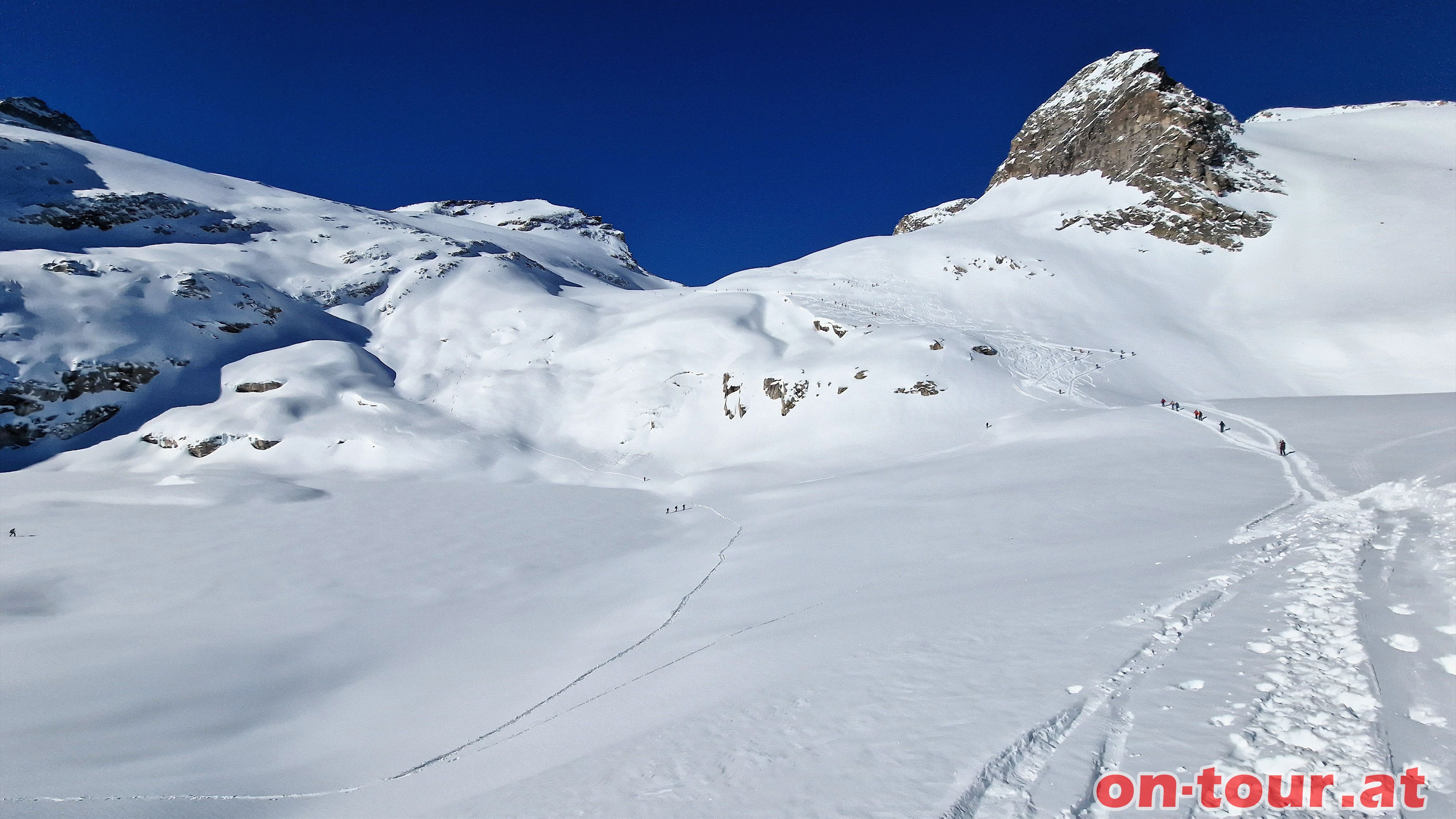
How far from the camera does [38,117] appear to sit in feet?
268

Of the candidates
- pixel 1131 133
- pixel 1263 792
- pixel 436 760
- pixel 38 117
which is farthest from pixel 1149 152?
pixel 38 117

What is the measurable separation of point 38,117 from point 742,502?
12041cm

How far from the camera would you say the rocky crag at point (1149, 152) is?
58.3 meters

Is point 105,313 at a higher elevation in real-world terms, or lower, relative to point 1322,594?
higher

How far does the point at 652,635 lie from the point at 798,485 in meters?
15.9

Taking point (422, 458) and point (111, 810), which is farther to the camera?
point (422, 458)

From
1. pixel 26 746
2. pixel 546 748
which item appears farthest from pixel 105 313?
pixel 546 748

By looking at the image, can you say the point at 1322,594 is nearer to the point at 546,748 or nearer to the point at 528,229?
the point at 546,748

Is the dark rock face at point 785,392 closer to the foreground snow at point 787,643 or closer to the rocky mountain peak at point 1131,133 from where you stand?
the foreground snow at point 787,643

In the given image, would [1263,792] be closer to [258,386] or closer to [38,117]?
[258,386]

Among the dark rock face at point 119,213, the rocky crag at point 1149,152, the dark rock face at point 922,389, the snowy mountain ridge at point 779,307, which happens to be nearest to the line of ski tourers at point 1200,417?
the snowy mountain ridge at point 779,307

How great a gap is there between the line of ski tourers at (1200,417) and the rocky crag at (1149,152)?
118 feet

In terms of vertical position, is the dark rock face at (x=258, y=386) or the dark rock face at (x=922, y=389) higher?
the dark rock face at (x=922, y=389)

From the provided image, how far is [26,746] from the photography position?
933cm
